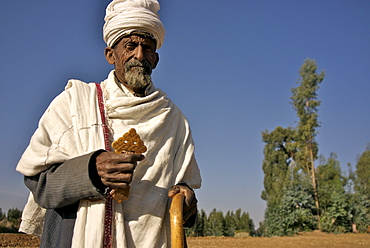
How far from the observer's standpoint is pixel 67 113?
227cm

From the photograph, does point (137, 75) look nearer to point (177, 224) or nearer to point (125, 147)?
point (125, 147)

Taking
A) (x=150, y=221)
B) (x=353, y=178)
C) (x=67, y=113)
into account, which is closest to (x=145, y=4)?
(x=67, y=113)

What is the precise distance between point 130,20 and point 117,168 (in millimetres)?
1090

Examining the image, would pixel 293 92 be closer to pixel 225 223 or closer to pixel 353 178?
pixel 225 223

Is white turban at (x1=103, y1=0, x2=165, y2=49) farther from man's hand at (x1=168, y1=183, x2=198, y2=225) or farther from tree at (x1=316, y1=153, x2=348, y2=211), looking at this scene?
tree at (x1=316, y1=153, x2=348, y2=211)

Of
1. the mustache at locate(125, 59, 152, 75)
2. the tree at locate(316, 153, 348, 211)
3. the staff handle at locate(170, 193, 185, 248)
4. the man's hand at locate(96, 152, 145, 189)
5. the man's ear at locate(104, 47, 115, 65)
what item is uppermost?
the tree at locate(316, 153, 348, 211)

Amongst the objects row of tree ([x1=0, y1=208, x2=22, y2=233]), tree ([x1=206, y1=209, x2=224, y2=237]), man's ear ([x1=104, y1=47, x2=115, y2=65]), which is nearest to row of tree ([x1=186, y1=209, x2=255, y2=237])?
tree ([x1=206, y1=209, x2=224, y2=237])

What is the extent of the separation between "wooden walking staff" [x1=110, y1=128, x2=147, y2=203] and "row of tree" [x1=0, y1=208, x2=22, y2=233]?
2012 cm

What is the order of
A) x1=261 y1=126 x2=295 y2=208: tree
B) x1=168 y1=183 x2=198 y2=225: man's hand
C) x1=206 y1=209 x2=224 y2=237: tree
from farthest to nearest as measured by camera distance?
x1=261 y1=126 x2=295 y2=208: tree < x1=206 y1=209 x2=224 y2=237: tree < x1=168 y1=183 x2=198 y2=225: man's hand

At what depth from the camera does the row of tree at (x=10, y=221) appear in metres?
19.9

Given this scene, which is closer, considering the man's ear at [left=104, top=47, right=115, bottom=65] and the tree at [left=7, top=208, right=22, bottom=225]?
the man's ear at [left=104, top=47, right=115, bottom=65]

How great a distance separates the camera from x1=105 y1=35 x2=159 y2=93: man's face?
2.49m

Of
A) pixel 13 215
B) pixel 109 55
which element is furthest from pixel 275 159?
pixel 109 55

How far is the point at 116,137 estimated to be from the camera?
7.50 ft
